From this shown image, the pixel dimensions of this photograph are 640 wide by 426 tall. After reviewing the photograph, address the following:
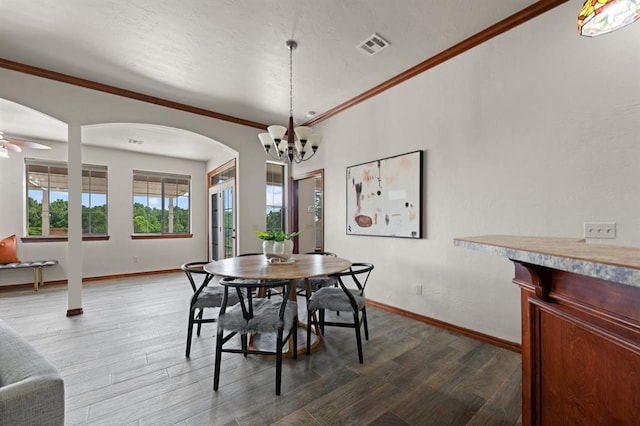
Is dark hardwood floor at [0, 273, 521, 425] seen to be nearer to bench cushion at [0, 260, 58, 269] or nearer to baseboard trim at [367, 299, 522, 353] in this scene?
baseboard trim at [367, 299, 522, 353]

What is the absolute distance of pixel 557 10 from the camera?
7.10 feet

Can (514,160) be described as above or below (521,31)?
below

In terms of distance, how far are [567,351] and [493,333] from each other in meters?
1.89

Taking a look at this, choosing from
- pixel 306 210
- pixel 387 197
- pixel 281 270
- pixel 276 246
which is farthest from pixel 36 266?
pixel 387 197

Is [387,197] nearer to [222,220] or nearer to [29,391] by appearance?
[29,391]

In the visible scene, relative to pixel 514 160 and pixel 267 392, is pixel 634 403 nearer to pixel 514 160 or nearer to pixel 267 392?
pixel 267 392

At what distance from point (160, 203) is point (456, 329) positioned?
6407 mm

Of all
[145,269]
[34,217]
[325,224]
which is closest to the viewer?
[325,224]

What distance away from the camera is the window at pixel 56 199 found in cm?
504

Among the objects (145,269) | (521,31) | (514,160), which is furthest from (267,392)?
(145,269)

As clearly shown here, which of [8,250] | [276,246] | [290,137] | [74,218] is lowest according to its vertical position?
[8,250]

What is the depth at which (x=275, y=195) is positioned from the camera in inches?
210

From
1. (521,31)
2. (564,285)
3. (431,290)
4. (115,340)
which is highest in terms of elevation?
(521,31)

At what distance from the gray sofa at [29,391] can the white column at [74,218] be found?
10.0 feet
